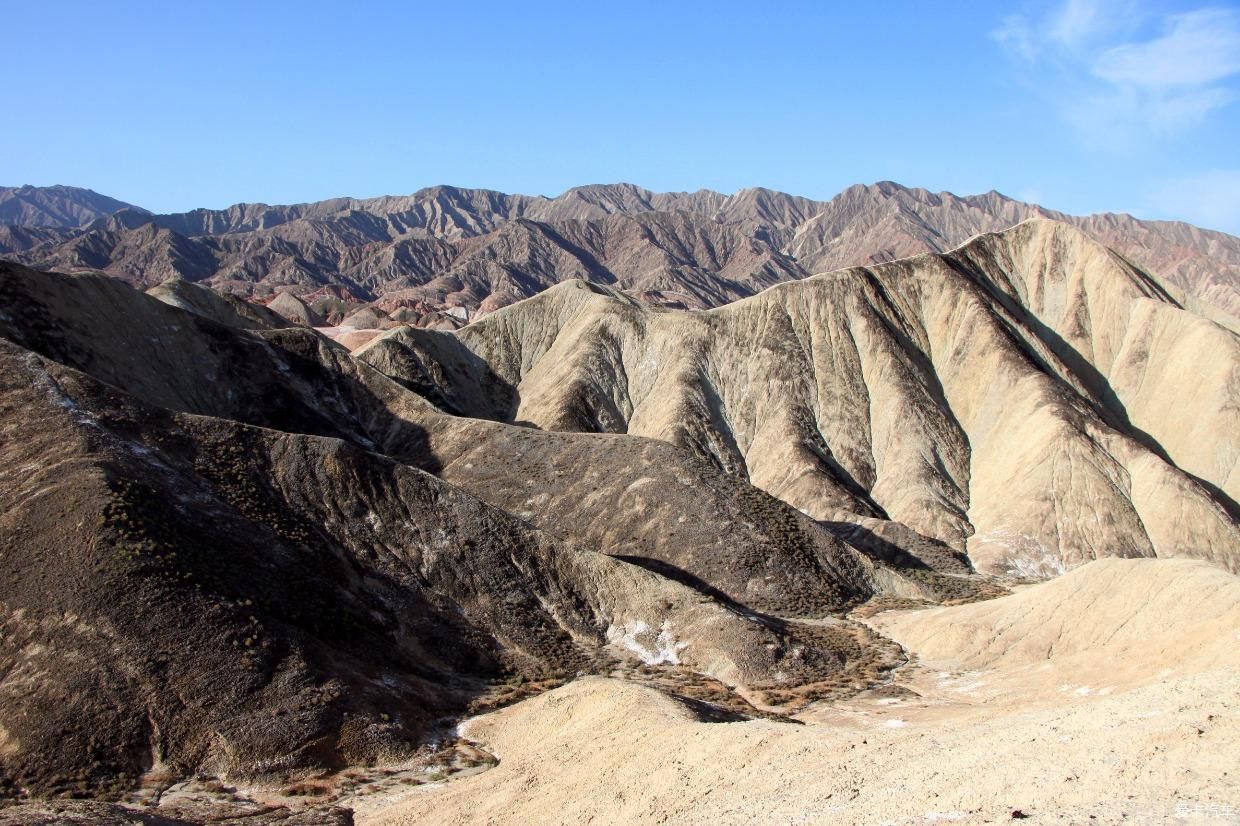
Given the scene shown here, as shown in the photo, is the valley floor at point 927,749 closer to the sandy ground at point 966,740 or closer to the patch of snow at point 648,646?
the sandy ground at point 966,740

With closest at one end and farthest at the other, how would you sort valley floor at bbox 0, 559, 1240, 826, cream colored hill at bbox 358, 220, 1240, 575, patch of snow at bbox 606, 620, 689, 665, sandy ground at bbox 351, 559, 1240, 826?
sandy ground at bbox 351, 559, 1240, 826 < valley floor at bbox 0, 559, 1240, 826 < patch of snow at bbox 606, 620, 689, 665 < cream colored hill at bbox 358, 220, 1240, 575

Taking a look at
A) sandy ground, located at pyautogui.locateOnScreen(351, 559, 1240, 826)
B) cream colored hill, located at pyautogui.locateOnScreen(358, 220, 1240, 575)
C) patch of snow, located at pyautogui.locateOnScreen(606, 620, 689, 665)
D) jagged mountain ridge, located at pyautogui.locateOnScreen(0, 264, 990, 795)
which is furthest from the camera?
cream colored hill, located at pyautogui.locateOnScreen(358, 220, 1240, 575)

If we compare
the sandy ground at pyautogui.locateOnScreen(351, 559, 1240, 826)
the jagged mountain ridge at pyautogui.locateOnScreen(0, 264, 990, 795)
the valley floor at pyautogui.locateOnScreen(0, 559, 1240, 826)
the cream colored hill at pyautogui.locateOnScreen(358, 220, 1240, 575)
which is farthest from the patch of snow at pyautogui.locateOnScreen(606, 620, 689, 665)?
the cream colored hill at pyautogui.locateOnScreen(358, 220, 1240, 575)

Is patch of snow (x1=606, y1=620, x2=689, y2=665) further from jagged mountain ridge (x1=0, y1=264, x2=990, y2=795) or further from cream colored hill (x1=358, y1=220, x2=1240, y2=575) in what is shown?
cream colored hill (x1=358, y1=220, x2=1240, y2=575)

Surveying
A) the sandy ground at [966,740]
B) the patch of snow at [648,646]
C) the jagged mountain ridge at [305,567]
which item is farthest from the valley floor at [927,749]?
the patch of snow at [648,646]

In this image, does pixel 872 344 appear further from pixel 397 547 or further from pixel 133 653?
pixel 133 653

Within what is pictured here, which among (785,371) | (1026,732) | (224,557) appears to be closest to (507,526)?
(224,557)

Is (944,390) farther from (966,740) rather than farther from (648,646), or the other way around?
(966,740)
